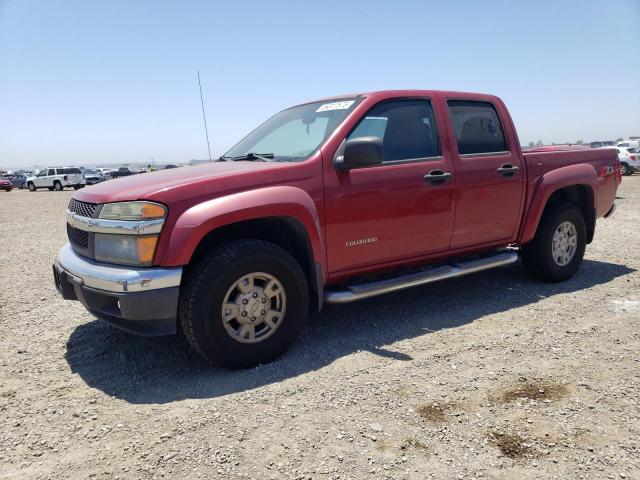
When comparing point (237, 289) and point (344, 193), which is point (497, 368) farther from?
point (237, 289)

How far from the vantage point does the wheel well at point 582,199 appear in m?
5.01

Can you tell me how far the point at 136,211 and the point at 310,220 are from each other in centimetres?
112

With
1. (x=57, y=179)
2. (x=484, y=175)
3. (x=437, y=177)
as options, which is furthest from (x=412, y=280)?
(x=57, y=179)

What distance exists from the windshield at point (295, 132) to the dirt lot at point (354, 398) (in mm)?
1503

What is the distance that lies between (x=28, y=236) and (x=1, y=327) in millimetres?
6157

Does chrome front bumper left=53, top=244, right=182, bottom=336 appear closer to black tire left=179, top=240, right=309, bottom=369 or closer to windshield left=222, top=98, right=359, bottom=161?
black tire left=179, top=240, right=309, bottom=369

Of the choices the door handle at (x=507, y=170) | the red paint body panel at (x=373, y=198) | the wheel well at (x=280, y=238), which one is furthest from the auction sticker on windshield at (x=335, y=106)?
the door handle at (x=507, y=170)

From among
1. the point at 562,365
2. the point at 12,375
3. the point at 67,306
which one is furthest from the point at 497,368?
the point at 67,306

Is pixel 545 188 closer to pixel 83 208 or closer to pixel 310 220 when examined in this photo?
pixel 310 220

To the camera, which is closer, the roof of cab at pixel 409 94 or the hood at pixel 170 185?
the hood at pixel 170 185

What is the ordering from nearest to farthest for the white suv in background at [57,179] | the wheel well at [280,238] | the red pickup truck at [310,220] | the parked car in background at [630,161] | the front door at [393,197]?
the red pickup truck at [310,220] → the wheel well at [280,238] → the front door at [393,197] → the parked car in background at [630,161] → the white suv in background at [57,179]

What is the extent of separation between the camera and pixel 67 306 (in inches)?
177

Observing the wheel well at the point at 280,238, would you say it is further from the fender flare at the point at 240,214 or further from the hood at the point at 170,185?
the hood at the point at 170,185

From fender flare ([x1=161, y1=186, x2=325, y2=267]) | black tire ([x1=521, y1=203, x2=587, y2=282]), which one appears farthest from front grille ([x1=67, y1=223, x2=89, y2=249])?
black tire ([x1=521, y1=203, x2=587, y2=282])
